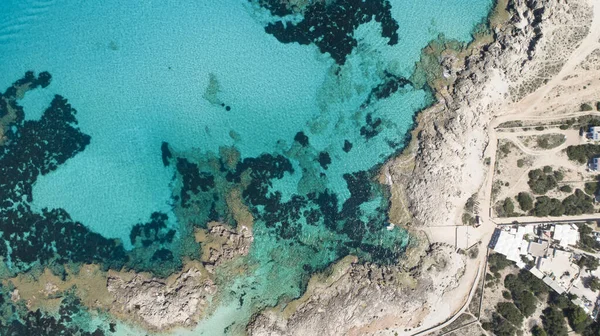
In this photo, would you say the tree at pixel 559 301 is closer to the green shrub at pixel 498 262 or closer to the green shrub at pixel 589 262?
the green shrub at pixel 589 262

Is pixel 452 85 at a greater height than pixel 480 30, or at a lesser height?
lesser

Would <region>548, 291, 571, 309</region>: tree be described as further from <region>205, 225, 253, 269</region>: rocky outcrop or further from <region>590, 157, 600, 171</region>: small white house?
<region>205, 225, 253, 269</region>: rocky outcrop

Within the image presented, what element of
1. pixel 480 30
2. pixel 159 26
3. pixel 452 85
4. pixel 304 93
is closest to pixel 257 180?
pixel 304 93

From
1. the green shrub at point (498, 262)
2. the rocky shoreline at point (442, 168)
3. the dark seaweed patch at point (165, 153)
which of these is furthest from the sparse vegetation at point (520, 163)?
the dark seaweed patch at point (165, 153)

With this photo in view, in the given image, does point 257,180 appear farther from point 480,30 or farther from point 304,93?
point 480,30

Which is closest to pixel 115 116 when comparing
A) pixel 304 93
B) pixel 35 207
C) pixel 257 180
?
pixel 35 207

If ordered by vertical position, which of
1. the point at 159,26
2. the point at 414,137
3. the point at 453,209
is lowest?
the point at 453,209

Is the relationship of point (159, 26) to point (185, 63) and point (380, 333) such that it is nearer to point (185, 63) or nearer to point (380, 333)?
point (185, 63)
